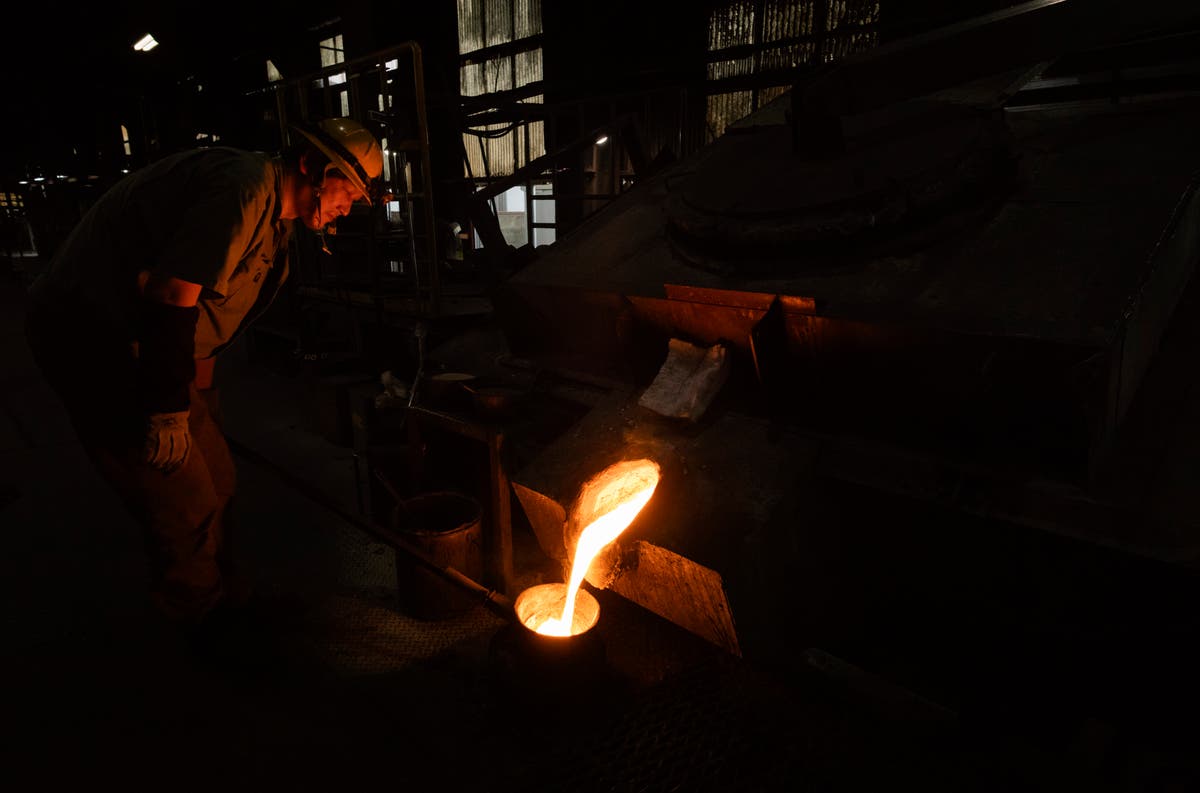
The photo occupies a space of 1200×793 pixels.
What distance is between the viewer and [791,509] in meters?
2.26

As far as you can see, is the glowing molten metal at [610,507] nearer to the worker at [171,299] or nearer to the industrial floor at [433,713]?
the industrial floor at [433,713]

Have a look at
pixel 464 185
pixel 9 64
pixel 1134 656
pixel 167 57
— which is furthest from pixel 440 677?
pixel 9 64

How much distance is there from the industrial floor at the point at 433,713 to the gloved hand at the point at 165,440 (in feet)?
2.41

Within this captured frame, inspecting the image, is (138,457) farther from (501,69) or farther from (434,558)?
(501,69)

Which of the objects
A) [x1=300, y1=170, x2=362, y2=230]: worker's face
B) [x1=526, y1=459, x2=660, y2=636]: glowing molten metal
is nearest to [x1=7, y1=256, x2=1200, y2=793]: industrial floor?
[x1=526, y1=459, x2=660, y2=636]: glowing molten metal


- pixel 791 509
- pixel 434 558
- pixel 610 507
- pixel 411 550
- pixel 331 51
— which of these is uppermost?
pixel 331 51

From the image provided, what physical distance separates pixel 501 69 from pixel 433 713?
34.1 ft

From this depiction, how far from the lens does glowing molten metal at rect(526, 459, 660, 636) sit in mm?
2500

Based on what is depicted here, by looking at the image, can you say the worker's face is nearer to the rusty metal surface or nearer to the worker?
the worker

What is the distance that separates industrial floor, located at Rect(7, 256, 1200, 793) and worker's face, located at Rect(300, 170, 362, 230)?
1292 millimetres

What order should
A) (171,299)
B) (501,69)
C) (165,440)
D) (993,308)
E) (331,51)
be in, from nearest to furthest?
(993,308)
(171,299)
(165,440)
(501,69)
(331,51)

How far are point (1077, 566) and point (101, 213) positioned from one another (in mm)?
3647

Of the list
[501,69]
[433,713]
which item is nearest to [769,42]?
[501,69]

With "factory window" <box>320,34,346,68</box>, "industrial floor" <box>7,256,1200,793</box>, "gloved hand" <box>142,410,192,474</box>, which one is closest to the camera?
"industrial floor" <box>7,256,1200,793</box>
